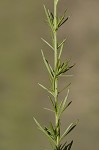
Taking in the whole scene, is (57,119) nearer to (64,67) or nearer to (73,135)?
(64,67)

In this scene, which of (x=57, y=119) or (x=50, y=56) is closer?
(x=57, y=119)

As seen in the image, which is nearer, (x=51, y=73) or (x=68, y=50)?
(x=51, y=73)

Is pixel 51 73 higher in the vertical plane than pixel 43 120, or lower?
lower

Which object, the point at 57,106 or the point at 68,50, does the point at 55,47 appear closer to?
the point at 57,106

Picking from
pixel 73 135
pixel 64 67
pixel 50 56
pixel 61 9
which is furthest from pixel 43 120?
pixel 64 67

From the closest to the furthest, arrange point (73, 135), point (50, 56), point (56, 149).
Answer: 1. point (56, 149)
2. point (73, 135)
3. point (50, 56)

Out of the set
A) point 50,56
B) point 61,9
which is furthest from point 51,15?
point 61,9

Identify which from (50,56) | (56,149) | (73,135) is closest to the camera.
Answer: (56,149)

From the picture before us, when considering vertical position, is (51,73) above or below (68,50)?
below

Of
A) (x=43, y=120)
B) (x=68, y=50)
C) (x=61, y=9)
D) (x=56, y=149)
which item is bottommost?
(x=56, y=149)
